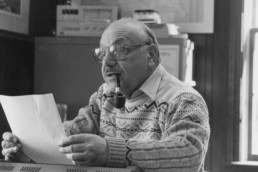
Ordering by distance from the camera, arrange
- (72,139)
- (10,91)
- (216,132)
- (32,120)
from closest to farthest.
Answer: (72,139) → (32,120) → (10,91) → (216,132)

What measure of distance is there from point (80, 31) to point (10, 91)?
59 cm

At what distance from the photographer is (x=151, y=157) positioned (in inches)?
51.0

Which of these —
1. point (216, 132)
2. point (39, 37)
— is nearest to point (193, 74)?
point (216, 132)

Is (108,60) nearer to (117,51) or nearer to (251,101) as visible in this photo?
(117,51)

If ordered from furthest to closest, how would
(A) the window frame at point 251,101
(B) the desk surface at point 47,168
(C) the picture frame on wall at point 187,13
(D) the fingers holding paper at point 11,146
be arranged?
(A) the window frame at point 251,101 < (C) the picture frame on wall at point 187,13 < (D) the fingers holding paper at point 11,146 < (B) the desk surface at point 47,168

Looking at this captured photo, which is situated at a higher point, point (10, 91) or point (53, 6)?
point (53, 6)

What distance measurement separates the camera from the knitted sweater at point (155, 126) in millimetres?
1297

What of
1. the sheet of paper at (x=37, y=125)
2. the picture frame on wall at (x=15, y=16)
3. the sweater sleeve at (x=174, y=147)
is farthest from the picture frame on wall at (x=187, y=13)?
the sheet of paper at (x=37, y=125)

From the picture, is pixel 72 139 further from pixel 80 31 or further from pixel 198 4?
pixel 198 4

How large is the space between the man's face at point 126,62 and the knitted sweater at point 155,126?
4 cm

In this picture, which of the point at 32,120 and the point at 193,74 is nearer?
the point at 32,120

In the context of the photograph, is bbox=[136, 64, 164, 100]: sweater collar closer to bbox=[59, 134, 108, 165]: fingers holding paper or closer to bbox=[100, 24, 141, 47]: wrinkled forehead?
bbox=[100, 24, 141, 47]: wrinkled forehead

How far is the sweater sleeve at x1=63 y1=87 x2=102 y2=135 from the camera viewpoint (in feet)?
5.56

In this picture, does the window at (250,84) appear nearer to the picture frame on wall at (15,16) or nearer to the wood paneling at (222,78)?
the wood paneling at (222,78)
